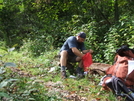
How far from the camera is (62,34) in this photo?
8.79 metres

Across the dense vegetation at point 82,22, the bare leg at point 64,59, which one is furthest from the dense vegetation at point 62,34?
the bare leg at point 64,59

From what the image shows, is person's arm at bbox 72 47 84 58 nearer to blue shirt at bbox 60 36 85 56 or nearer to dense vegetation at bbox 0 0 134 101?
blue shirt at bbox 60 36 85 56

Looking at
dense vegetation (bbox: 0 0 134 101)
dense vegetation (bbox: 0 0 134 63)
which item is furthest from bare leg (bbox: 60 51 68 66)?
dense vegetation (bbox: 0 0 134 63)

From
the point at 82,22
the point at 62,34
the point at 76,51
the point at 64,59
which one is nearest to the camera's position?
the point at 76,51

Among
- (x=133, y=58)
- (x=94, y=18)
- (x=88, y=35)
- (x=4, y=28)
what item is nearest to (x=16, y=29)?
(x=4, y=28)

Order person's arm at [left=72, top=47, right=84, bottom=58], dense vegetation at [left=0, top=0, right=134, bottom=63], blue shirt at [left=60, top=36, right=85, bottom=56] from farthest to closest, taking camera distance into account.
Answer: dense vegetation at [left=0, top=0, right=134, bottom=63], blue shirt at [left=60, top=36, right=85, bottom=56], person's arm at [left=72, top=47, right=84, bottom=58]

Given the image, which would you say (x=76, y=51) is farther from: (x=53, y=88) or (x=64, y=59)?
(x=53, y=88)

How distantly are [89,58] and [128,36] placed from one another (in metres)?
1.90

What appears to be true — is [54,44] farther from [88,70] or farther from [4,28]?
[4,28]

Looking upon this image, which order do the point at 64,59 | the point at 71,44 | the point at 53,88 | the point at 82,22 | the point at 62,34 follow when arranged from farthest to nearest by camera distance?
the point at 62,34
the point at 82,22
the point at 64,59
the point at 71,44
the point at 53,88

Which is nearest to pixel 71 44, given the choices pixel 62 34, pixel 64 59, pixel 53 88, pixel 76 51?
pixel 76 51

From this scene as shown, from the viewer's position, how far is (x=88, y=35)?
22.9 ft

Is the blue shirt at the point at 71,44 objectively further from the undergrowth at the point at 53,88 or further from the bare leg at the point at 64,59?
the undergrowth at the point at 53,88

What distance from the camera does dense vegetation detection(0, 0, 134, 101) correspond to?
13.3 feet
